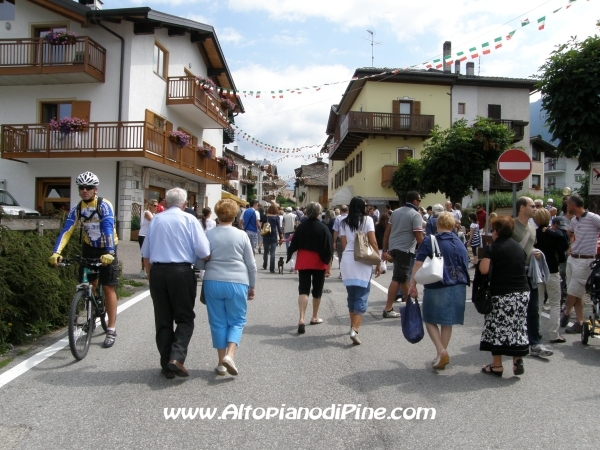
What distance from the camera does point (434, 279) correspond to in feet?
17.4

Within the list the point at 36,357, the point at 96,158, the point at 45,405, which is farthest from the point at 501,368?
the point at 96,158

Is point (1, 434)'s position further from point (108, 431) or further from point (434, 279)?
point (434, 279)

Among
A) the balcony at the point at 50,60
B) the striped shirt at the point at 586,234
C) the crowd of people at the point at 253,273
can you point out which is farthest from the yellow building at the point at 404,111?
the crowd of people at the point at 253,273

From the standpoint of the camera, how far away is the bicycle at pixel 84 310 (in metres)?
5.38

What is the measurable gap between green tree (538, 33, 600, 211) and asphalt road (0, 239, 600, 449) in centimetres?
449

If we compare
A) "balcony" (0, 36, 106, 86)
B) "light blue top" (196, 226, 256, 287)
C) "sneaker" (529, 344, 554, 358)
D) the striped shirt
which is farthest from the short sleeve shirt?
"balcony" (0, 36, 106, 86)

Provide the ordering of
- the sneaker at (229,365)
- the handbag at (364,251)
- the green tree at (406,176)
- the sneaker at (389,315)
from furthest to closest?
the green tree at (406,176), the sneaker at (389,315), the handbag at (364,251), the sneaker at (229,365)

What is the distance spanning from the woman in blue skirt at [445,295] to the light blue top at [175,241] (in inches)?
84.9

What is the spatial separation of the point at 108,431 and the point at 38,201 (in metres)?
21.3

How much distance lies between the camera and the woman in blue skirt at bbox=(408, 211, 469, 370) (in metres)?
5.40

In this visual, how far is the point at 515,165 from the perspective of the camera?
1007cm

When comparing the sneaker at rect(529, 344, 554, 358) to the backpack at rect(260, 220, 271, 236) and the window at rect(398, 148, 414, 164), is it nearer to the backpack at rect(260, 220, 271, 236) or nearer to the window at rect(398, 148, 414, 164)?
the backpack at rect(260, 220, 271, 236)

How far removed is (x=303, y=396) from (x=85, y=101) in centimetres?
2093

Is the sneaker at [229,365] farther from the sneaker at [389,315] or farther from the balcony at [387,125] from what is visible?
the balcony at [387,125]
